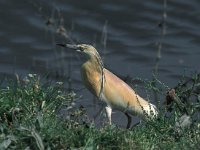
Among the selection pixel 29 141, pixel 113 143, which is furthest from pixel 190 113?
pixel 29 141

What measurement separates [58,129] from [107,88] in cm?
186

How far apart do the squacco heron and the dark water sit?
3543 mm

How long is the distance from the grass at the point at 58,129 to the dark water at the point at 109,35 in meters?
4.47

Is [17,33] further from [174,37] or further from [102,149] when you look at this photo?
[102,149]

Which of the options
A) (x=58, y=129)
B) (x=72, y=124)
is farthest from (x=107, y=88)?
(x=58, y=129)

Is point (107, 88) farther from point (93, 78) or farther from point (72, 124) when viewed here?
point (72, 124)

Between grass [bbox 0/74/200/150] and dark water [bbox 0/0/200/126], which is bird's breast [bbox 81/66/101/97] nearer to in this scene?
grass [bbox 0/74/200/150]

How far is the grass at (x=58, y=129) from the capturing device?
7.42 meters

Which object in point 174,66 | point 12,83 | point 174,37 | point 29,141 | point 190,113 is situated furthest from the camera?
point 174,37

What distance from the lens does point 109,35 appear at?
14523 millimetres

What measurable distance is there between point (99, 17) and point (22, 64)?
1.64 m

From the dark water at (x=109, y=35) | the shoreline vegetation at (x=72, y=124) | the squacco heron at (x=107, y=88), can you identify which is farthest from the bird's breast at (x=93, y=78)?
the dark water at (x=109, y=35)

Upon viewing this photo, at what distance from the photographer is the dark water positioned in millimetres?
13688

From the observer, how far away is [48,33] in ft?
47.4
